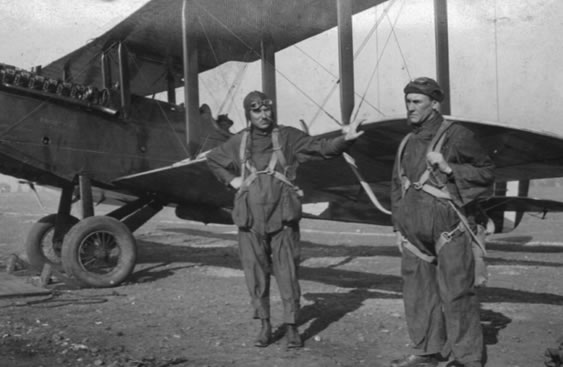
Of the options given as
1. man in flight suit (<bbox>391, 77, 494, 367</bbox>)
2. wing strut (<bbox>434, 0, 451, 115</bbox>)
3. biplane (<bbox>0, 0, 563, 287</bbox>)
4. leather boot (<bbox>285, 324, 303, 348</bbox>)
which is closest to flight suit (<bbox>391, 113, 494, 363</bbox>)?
man in flight suit (<bbox>391, 77, 494, 367</bbox>)

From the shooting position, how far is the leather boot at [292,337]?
4.10 meters

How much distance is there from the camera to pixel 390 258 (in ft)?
31.6

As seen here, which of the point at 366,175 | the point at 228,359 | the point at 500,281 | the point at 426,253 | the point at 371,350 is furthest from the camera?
the point at 500,281

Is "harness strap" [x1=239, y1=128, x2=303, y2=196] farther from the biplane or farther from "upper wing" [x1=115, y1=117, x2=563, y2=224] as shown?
the biplane

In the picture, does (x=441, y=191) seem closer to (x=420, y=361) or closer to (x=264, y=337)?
(x=420, y=361)

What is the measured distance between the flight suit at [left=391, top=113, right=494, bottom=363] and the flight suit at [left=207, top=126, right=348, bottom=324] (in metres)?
0.70

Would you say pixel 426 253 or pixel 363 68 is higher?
pixel 363 68

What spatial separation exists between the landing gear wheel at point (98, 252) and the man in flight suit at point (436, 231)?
417cm

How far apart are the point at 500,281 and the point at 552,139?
11.6 ft

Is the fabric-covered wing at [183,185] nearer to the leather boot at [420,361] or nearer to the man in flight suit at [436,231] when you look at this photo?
the man in flight suit at [436,231]

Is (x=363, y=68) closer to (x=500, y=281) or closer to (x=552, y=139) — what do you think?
(x=500, y=281)

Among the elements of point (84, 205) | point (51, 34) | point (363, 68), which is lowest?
point (84, 205)

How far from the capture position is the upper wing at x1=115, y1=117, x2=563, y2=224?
414 centimetres

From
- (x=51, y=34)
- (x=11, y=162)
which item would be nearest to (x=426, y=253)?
(x=11, y=162)
